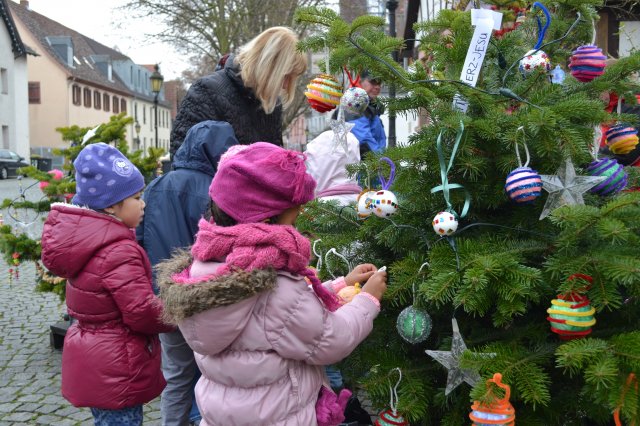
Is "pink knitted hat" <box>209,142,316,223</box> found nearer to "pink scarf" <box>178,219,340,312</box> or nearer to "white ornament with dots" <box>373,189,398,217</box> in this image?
"pink scarf" <box>178,219,340,312</box>

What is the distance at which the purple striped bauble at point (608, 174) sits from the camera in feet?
7.08

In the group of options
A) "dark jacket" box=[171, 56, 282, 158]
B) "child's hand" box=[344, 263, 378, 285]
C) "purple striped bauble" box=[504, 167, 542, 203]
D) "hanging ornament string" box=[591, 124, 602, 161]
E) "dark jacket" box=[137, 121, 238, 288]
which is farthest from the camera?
"dark jacket" box=[171, 56, 282, 158]

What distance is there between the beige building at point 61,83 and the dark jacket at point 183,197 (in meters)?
37.1

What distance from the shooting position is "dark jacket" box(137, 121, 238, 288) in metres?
3.20

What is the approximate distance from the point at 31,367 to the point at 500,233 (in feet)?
14.0

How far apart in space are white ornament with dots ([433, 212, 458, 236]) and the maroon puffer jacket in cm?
138

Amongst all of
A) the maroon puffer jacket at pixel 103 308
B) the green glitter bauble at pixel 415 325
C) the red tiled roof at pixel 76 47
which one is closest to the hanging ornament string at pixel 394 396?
the green glitter bauble at pixel 415 325

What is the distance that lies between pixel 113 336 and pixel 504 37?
78.3 inches

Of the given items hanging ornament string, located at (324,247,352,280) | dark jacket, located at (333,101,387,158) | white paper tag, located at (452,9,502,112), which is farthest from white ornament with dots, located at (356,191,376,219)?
dark jacket, located at (333,101,387,158)

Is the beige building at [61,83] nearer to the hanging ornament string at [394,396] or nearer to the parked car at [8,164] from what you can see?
the parked car at [8,164]

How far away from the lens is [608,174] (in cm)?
214

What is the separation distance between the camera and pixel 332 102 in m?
2.75

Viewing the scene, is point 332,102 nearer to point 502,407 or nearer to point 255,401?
point 255,401

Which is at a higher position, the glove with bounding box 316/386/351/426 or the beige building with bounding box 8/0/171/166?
the beige building with bounding box 8/0/171/166
